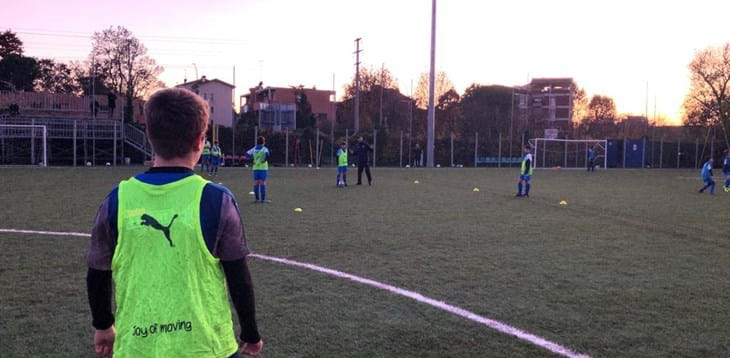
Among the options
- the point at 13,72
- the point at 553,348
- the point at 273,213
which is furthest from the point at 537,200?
the point at 13,72

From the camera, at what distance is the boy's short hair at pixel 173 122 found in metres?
2.15

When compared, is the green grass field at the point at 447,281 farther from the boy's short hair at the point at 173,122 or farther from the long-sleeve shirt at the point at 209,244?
the boy's short hair at the point at 173,122

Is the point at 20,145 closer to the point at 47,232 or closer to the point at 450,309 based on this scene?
the point at 47,232

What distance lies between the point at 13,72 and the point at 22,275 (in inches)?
1947

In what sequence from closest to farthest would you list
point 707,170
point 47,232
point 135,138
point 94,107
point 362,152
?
point 47,232 < point 707,170 < point 362,152 < point 135,138 < point 94,107

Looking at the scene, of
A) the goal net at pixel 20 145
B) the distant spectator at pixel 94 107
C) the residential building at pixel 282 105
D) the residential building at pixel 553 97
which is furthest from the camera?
the residential building at pixel 553 97

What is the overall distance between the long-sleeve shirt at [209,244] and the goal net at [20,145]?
35.1 m

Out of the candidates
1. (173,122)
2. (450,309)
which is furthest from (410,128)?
(173,122)

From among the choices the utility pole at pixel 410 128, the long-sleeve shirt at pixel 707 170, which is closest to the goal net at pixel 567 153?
the utility pole at pixel 410 128

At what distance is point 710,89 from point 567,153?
19.7 meters

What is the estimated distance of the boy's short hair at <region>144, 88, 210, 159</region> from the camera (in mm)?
2148

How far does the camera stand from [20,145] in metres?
34.2

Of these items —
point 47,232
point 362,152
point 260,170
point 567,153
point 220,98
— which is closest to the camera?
point 47,232

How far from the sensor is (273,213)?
12.4m
